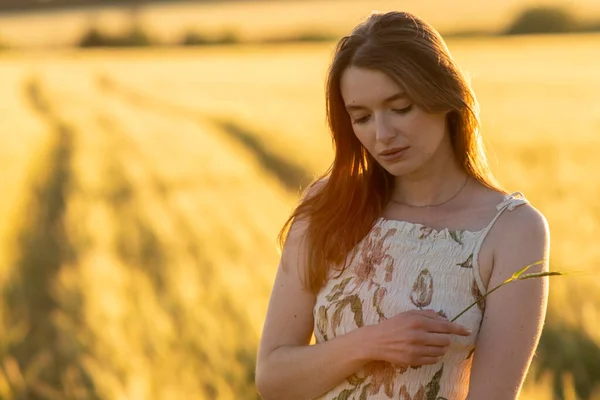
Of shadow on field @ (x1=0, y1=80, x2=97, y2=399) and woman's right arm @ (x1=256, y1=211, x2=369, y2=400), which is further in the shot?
shadow on field @ (x1=0, y1=80, x2=97, y2=399)

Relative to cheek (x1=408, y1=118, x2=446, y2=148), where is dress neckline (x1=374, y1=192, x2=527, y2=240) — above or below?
below

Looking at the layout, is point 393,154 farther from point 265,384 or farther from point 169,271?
point 169,271

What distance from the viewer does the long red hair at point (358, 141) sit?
174cm

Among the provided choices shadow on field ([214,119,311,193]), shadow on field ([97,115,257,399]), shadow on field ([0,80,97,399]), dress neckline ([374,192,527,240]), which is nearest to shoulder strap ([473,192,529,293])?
dress neckline ([374,192,527,240])

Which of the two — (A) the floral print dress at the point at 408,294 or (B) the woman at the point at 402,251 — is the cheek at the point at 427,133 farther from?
(A) the floral print dress at the point at 408,294

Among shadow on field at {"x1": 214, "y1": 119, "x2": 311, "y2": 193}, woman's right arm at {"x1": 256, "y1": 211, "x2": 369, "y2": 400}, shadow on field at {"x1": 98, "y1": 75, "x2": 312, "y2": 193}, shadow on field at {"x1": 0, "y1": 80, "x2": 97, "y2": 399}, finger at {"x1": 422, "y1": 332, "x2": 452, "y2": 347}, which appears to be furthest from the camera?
shadow on field at {"x1": 98, "y1": 75, "x2": 312, "y2": 193}

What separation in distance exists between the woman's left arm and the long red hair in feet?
0.52

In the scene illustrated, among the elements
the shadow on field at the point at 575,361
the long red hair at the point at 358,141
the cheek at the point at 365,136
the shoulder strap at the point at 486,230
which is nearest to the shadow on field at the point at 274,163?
the shadow on field at the point at 575,361

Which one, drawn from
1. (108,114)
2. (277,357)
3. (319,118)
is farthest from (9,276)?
(108,114)

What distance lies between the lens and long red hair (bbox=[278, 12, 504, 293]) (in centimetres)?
174

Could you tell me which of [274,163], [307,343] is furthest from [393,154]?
[274,163]

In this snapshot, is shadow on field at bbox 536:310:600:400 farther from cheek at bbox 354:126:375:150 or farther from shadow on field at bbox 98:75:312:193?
cheek at bbox 354:126:375:150

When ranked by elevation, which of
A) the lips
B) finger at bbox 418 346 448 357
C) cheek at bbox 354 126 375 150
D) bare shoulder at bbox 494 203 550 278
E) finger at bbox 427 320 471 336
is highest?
cheek at bbox 354 126 375 150

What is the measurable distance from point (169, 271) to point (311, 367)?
3.34 meters
